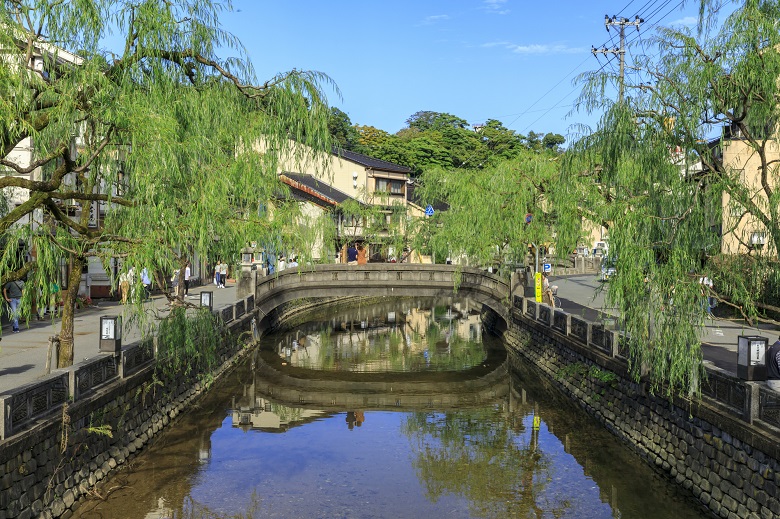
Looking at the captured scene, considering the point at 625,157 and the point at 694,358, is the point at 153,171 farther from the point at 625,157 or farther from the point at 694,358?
the point at 694,358

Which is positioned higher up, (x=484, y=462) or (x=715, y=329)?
(x=715, y=329)

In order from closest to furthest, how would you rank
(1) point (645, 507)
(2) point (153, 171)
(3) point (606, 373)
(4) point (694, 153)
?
(2) point (153, 171), (4) point (694, 153), (1) point (645, 507), (3) point (606, 373)

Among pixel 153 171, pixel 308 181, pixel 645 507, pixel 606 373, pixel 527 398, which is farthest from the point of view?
pixel 308 181

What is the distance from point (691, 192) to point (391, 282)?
2524 centimetres

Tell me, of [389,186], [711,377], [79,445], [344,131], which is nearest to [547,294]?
[711,377]

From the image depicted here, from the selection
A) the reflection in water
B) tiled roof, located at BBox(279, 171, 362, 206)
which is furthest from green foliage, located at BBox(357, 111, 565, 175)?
the reflection in water

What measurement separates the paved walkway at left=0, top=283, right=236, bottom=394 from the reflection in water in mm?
5696

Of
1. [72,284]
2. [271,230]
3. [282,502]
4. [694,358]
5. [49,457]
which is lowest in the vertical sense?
[282,502]

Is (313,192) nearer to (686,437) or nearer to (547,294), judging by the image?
(547,294)

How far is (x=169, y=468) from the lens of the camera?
647 inches

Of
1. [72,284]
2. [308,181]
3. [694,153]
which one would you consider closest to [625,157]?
[694,153]

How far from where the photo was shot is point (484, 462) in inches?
693

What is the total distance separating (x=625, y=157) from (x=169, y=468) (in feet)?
39.6

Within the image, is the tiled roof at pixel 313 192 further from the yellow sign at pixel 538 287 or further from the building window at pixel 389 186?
the yellow sign at pixel 538 287
